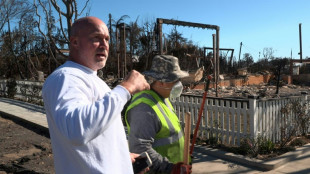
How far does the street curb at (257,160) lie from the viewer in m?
4.84

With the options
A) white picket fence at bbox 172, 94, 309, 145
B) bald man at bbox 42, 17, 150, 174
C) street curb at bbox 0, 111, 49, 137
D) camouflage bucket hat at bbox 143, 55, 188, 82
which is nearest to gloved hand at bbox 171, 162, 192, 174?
bald man at bbox 42, 17, 150, 174

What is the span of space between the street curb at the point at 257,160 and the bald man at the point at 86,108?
13.2 ft

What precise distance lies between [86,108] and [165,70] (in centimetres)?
133

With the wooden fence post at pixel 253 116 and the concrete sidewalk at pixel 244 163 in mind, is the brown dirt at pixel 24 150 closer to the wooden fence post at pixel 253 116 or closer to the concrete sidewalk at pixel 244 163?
the concrete sidewalk at pixel 244 163

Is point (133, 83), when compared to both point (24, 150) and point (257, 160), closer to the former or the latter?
point (257, 160)

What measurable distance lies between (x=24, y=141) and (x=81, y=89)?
21.8 ft

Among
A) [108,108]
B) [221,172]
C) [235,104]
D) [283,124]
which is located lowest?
[221,172]

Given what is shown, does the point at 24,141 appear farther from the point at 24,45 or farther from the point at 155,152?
the point at 24,45

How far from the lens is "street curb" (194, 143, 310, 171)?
4844 mm

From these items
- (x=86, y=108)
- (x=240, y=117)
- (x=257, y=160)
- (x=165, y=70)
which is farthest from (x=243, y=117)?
(x=86, y=108)

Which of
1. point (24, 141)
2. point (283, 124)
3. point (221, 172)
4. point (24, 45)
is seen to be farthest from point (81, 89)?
point (24, 45)

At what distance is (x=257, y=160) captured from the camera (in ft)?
16.5

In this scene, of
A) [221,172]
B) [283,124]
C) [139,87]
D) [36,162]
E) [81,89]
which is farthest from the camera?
[283,124]

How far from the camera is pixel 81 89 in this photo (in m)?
1.27
